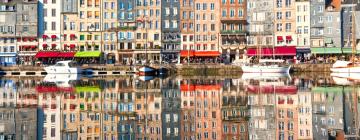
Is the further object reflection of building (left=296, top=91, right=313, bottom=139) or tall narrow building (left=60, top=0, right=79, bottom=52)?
tall narrow building (left=60, top=0, right=79, bottom=52)

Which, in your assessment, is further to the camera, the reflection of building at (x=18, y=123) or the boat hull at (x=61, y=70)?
the boat hull at (x=61, y=70)

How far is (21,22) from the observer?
282 feet

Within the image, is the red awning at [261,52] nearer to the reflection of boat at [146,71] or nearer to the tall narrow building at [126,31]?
the reflection of boat at [146,71]

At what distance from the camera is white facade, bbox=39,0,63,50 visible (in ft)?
281

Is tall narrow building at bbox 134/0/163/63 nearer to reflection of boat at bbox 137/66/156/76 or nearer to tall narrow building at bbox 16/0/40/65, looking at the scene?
reflection of boat at bbox 137/66/156/76

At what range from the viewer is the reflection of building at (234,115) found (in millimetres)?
26125

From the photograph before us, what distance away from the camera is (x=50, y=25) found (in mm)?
86125

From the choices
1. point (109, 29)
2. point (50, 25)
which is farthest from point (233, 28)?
point (50, 25)

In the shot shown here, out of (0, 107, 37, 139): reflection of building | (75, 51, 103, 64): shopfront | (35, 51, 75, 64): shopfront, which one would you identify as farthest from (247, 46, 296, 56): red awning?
(0, 107, 37, 139): reflection of building

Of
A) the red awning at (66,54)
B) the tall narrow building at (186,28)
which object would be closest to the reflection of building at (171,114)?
the tall narrow building at (186,28)

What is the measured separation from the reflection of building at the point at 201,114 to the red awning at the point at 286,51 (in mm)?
36045

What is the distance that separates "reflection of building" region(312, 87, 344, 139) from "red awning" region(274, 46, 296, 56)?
33814 mm

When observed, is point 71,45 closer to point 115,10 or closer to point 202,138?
point 115,10

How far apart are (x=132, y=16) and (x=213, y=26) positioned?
1123 centimetres
